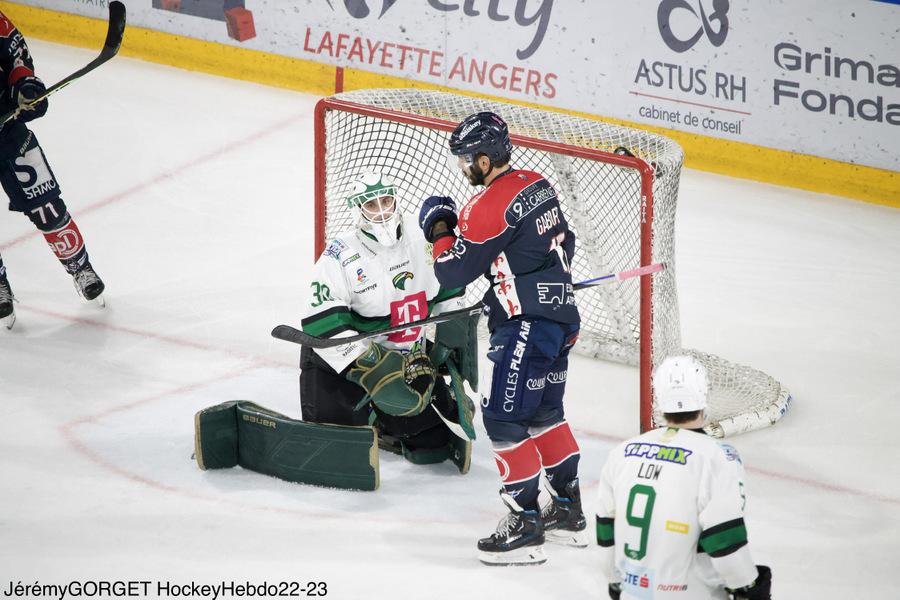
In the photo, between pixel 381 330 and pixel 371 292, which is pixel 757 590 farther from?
pixel 371 292

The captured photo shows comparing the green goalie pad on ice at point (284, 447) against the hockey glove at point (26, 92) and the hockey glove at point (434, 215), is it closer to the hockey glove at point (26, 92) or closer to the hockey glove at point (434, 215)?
the hockey glove at point (434, 215)

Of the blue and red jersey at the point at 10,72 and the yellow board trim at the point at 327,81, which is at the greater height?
the blue and red jersey at the point at 10,72

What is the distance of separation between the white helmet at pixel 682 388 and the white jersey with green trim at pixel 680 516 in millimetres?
52

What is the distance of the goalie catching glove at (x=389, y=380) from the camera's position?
4379 mm

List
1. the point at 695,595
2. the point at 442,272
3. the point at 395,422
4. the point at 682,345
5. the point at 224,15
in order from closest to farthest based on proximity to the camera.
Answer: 1. the point at 695,595
2. the point at 442,272
3. the point at 395,422
4. the point at 682,345
5. the point at 224,15

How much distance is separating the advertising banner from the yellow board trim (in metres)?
0.06

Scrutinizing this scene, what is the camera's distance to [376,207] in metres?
4.31

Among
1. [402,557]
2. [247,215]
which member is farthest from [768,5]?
[402,557]

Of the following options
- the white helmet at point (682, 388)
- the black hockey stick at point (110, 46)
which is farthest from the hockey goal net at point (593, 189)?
the white helmet at point (682, 388)

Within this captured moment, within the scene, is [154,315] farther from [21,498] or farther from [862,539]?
[862,539]

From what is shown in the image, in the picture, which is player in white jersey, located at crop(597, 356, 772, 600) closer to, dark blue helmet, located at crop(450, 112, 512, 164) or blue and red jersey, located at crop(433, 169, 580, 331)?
blue and red jersey, located at crop(433, 169, 580, 331)

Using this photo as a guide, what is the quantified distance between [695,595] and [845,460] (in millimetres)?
2028

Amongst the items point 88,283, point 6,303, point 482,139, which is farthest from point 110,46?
point 482,139

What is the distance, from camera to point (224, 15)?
8289mm
